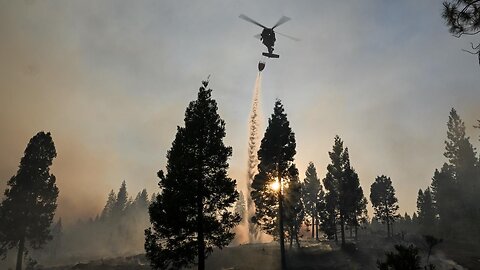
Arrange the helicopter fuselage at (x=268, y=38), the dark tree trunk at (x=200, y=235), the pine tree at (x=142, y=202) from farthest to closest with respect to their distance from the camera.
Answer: the pine tree at (x=142, y=202) < the helicopter fuselage at (x=268, y=38) < the dark tree trunk at (x=200, y=235)

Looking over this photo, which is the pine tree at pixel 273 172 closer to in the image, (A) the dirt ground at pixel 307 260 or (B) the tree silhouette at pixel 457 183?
(A) the dirt ground at pixel 307 260

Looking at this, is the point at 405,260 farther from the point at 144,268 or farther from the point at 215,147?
the point at 144,268

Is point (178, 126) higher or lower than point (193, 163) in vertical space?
higher

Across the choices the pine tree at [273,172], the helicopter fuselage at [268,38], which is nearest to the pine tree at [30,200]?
the pine tree at [273,172]

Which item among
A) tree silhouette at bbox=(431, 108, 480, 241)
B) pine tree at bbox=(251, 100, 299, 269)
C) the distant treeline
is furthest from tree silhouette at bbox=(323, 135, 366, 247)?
the distant treeline

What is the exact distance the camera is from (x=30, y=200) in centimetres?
4309

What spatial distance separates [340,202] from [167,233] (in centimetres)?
3810

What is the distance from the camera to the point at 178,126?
25.2 meters

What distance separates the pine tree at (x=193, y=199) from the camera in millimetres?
22625

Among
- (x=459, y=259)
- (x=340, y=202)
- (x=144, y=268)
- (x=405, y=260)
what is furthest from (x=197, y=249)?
(x=459, y=259)

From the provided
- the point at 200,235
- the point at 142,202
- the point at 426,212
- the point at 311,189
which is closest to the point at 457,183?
the point at 426,212

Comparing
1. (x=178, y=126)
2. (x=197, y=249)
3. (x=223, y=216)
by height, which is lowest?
(x=197, y=249)

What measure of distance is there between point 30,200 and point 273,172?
31073 millimetres

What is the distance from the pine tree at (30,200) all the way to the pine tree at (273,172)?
2749 cm
